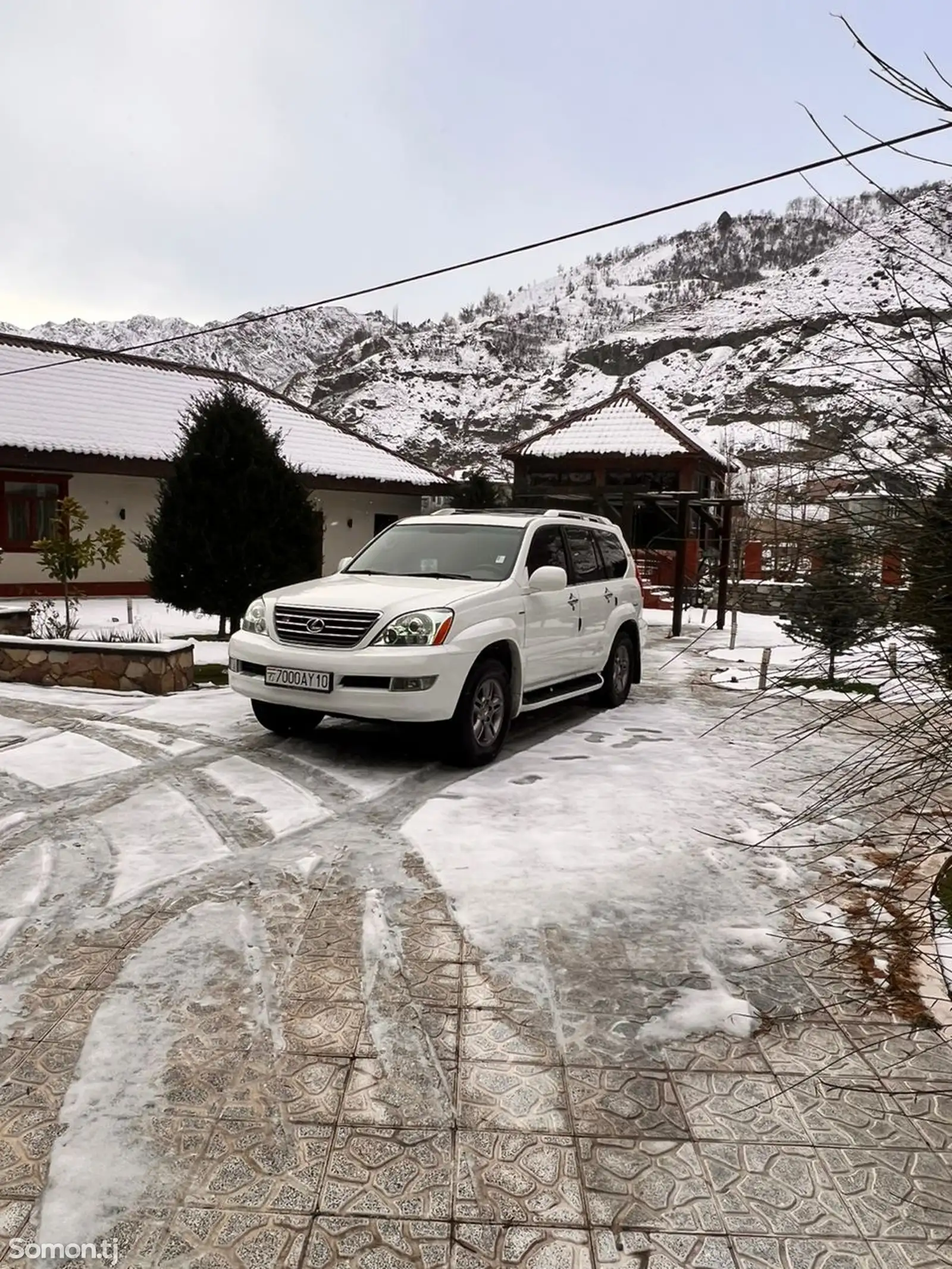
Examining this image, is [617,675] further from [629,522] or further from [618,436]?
[629,522]

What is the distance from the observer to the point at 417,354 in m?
148

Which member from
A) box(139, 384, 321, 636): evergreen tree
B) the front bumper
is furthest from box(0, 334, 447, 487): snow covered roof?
the front bumper

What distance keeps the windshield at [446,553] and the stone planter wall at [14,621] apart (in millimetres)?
4973

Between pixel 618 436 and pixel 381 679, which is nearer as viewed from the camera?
pixel 381 679

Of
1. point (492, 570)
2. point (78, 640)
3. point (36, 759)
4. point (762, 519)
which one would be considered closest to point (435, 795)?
point (492, 570)

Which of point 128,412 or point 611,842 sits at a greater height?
point 128,412

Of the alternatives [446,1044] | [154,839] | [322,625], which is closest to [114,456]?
[322,625]

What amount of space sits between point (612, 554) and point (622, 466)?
760 inches

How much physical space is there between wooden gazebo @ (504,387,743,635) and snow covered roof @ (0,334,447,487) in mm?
4444

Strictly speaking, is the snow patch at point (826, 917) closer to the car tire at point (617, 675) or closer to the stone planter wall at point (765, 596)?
the stone planter wall at point (765, 596)

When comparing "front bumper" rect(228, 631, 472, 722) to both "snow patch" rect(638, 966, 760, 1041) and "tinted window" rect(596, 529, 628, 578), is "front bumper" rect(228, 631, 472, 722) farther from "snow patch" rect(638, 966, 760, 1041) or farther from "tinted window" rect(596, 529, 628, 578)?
"tinted window" rect(596, 529, 628, 578)

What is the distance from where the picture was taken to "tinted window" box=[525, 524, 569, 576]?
7098mm

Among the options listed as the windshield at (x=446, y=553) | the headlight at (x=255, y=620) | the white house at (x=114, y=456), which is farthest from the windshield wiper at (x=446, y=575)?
the white house at (x=114, y=456)

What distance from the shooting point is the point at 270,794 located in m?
5.33
